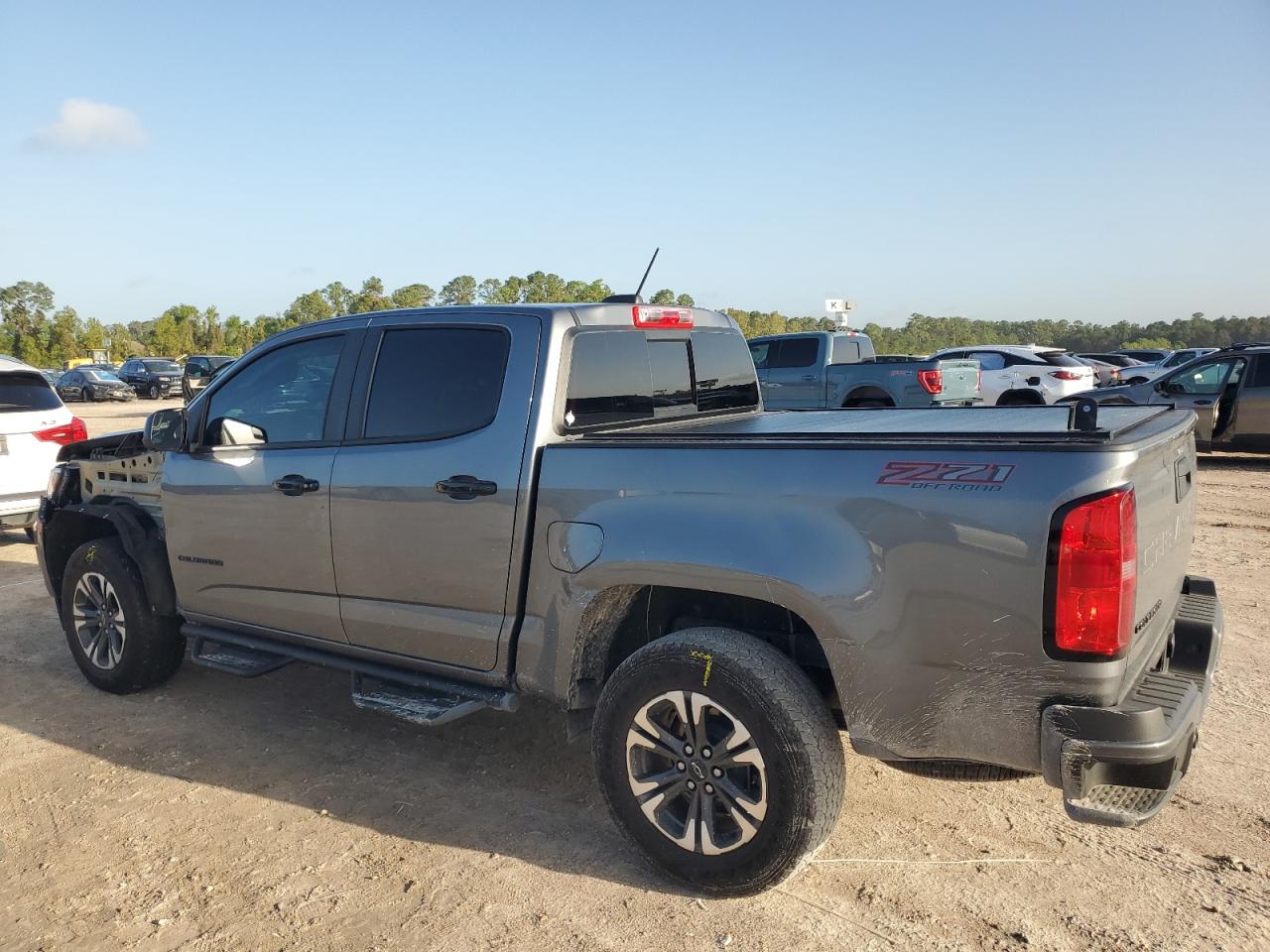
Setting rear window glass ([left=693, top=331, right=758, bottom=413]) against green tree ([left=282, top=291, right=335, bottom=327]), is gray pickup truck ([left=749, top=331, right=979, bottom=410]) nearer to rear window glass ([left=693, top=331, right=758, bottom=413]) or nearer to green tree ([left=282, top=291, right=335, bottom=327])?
rear window glass ([left=693, top=331, right=758, bottom=413])

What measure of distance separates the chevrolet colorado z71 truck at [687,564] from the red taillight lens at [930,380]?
378 inches

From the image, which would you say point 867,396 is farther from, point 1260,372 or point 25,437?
point 25,437

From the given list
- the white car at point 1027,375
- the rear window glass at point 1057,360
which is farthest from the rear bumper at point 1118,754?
the rear window glass at point 1057,360

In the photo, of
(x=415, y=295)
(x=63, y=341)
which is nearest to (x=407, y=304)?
(x=415, y=295)

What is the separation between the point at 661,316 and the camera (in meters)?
4.09

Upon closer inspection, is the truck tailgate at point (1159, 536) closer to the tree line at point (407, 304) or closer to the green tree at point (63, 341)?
the tree line at point (407, 304)

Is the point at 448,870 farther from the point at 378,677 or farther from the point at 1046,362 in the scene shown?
the point at 1046,362

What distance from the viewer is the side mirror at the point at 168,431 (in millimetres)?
4605

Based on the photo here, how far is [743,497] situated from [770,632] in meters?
0.59

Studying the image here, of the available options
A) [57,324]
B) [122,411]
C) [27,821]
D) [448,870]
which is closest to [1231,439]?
[448,870]

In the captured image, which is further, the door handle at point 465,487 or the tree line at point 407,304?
the tree line at point 407,304

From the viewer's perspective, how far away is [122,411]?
33000mm

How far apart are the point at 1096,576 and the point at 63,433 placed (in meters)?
9.20

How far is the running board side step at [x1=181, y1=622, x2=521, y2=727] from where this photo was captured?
3.63 meters
